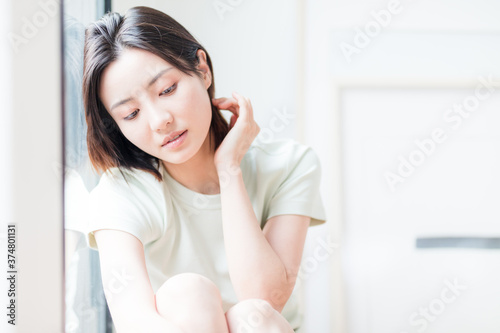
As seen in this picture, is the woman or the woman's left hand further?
the woman's left hand

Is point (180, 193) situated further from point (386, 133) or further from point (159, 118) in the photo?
point (386, 133)

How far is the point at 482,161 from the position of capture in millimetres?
1568

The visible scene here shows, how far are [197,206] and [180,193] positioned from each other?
0.04 m

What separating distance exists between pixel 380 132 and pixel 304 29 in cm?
39

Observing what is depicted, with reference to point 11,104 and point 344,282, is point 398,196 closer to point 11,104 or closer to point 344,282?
point 344,282

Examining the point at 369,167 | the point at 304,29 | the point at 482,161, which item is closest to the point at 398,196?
the point at 369,167

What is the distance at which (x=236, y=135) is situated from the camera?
0.86 meters

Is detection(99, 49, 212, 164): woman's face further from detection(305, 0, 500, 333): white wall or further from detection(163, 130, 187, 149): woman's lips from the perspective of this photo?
detection(305, 0, 500, 333): white wall

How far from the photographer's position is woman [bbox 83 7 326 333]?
0.68 m

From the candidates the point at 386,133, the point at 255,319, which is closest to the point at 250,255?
the point at 255,319

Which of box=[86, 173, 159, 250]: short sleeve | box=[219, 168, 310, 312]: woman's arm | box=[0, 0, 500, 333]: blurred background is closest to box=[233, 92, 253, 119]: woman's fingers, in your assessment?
box=[219, 168, 310, 312]: woman's arm

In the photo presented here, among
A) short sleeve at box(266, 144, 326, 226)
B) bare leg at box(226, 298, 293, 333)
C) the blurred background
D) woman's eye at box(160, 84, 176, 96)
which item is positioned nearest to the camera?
bare leg at box(226, 298, 293, 333)

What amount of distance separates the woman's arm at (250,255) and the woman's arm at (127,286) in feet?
0.45

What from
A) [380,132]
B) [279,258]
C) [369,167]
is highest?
[380,132]
